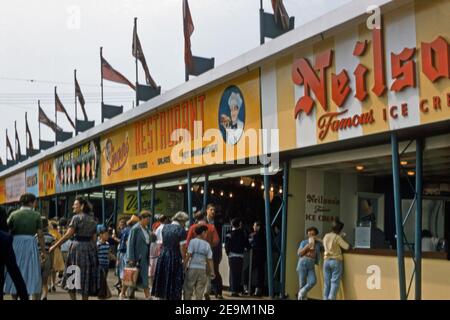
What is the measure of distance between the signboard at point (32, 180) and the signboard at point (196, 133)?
48.2 feet

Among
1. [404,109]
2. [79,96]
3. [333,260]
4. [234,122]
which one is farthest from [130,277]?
[79,96]

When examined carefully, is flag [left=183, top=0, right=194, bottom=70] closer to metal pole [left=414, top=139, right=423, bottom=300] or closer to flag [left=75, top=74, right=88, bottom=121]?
metal pole [left=414, top=139, right=423, bottom=300]

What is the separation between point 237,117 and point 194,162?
2329mm

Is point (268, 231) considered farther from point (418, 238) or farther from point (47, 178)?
point (47, 178)

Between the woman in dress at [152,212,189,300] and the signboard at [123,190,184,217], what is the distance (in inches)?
418

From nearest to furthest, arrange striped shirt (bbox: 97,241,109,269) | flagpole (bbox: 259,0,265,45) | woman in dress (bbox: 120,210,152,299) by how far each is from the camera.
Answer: woman in dress (bbox: 120,210,152,299) → flagpole (bbox: 259,0,265,45) → striped shirt (bbox: 97,241,109,269)

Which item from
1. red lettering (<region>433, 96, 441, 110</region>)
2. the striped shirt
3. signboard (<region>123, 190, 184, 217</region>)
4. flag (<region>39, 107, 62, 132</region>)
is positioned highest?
flag (<region>39, 107, 62, 132</region>)

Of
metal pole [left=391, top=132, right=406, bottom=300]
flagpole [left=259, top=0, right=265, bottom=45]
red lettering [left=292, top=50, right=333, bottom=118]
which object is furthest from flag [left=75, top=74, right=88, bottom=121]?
metal pole [left=391, top=132, right=406, bottom=300]

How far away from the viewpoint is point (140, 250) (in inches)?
503

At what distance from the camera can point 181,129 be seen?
16.8 m

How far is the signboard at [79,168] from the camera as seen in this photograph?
24781 millimetres

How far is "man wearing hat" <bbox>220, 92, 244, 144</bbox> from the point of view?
1412 centimetres
